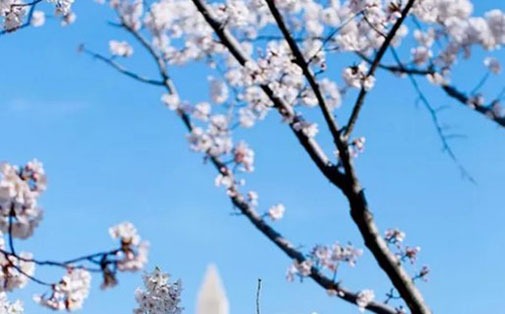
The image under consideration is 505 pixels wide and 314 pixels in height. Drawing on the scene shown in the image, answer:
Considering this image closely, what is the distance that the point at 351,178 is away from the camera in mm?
4379

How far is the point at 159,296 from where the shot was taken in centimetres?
752

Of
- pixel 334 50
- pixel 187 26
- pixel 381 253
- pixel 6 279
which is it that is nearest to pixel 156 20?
pixel 187 26

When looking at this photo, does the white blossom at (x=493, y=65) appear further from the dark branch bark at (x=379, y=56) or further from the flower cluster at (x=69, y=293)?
the flower cluster at (x=69, y=293)

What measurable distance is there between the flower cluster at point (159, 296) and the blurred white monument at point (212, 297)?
117cm

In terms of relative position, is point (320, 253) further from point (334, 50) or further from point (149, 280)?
point (149, 280)

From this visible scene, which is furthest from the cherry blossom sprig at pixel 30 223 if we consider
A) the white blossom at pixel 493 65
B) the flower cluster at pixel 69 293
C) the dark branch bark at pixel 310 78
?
the white blossom at pixel 493 65

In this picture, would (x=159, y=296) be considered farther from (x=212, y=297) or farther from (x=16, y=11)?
(x=16, y=11)

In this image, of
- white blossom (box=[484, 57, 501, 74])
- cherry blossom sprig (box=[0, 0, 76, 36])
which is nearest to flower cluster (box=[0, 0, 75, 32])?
cherry blossom sprig (box=[0, 0, 76, 36])

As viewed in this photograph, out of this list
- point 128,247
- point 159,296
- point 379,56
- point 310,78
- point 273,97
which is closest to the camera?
point 128,247

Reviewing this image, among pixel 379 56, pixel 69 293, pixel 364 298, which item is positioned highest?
pixel 379 56

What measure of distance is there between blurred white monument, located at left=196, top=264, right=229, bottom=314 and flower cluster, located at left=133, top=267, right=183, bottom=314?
1174 mm

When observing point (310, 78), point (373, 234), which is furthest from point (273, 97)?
point (373, 234)

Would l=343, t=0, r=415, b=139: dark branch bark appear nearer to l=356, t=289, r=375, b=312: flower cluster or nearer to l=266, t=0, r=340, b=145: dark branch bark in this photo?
l=266, t=0, r=340, b=145: dark branch bark

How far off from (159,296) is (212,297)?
1454 mm
